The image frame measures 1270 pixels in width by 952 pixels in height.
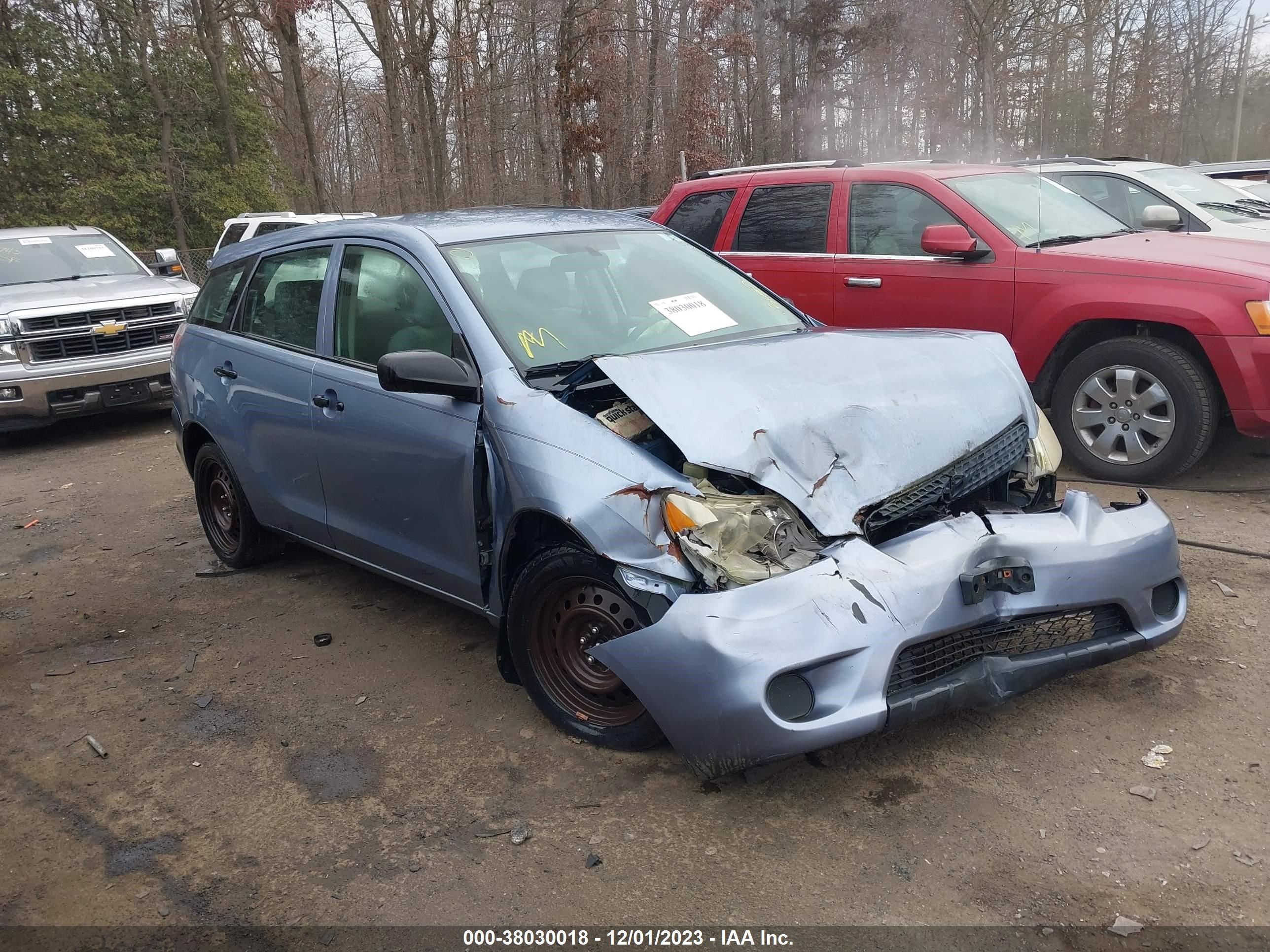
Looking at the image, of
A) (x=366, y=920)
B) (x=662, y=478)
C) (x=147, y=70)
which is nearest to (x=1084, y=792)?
(x=662, y=478)

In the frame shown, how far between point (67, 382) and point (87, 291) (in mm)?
1149

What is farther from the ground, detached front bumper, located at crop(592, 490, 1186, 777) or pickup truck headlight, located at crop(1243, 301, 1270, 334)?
pickup truck headlight, located at crop(1243, 301, 1270, 334)

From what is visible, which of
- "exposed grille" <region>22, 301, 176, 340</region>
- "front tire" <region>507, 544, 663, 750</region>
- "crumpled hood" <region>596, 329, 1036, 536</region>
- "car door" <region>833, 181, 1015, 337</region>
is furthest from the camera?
"exposed grille" <region>22, 301, 176, 340</region>

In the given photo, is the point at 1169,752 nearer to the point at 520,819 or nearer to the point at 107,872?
the point at 520,819

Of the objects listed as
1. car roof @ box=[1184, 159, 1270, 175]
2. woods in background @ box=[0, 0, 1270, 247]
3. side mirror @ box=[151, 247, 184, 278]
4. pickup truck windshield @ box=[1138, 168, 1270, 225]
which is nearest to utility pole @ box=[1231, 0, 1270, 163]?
woods in background @ box=[0, 0, 1270, 247]

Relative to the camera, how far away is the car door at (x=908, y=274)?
6234mm

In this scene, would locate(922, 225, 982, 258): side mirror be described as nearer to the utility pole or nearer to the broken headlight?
the broken headlight

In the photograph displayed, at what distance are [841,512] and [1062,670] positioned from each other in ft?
2.73

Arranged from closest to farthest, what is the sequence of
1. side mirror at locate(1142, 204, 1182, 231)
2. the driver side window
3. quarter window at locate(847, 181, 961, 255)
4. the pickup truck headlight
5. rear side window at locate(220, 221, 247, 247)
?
1. the driver side window
2. the pickup truck headlight
3. quarter window at locate(847, 181, 961, 255)
4. side mirror at locate(1142, 204, 1182, 231)
5. rear side window at locate(220, 221, 247, 247)

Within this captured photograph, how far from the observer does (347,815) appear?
321 cm

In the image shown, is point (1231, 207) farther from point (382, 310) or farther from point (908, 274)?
point (382, 310)

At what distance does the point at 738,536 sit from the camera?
2975 mm

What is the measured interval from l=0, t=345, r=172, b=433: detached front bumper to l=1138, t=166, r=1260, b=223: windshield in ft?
28.4

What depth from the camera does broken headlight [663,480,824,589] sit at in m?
2.92
